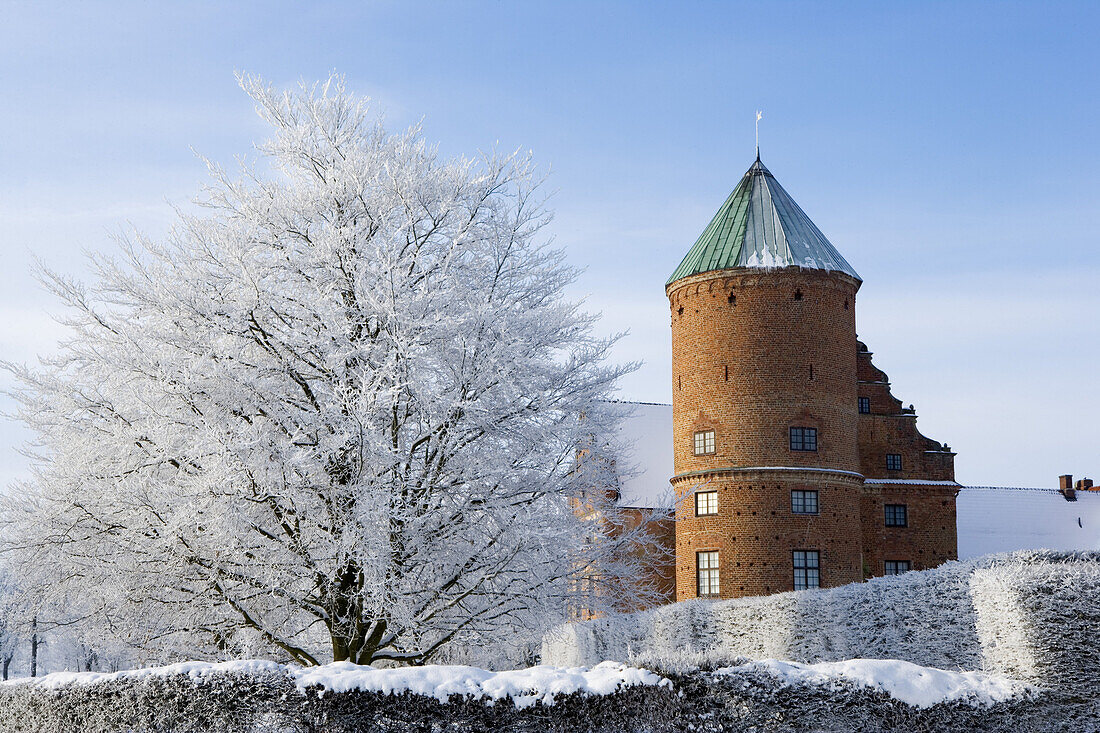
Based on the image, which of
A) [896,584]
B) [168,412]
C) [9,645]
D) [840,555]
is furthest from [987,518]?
[9,645]

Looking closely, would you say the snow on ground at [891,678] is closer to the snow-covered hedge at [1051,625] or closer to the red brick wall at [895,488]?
the snow-covered hedge at [1051,625]

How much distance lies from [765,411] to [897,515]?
29.3 ft

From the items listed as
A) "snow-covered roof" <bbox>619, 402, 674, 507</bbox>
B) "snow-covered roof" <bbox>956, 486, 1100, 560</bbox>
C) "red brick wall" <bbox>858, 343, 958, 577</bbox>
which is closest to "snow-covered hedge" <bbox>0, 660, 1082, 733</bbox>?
"red brick wall" <bbox>858, 343, 958, 577</bbox>

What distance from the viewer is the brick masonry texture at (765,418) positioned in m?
32.9

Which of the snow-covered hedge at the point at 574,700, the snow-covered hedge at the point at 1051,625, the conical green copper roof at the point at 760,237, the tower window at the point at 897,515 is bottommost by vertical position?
the snow-covered hedge at the point at 574,700

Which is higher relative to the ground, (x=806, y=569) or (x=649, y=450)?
(x=649, y=450)

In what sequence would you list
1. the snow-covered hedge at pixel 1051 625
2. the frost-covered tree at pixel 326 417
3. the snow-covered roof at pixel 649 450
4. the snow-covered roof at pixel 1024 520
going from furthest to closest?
the snow-covered roof at pixel 1024 520, the snow-covered roof at pixel 649 450, the frost-covered tree at pixel 326 417, the snow-covered hedge at pixel 1051 625

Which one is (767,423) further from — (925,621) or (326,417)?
(326,417)

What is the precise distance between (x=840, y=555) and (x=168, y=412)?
23.8 m

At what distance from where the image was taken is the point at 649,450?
148ft

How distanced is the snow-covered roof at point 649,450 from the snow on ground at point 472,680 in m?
31.0

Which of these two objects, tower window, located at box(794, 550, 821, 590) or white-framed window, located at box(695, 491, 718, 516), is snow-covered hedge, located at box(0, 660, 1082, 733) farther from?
white-framed window, located at box(695, 491, 718, 516)

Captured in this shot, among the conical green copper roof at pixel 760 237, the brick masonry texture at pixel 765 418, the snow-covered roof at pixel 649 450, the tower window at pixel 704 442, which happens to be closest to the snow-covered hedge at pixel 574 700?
the brick masonry texture at pixel 765 418

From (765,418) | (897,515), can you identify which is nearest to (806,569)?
(765,418)
